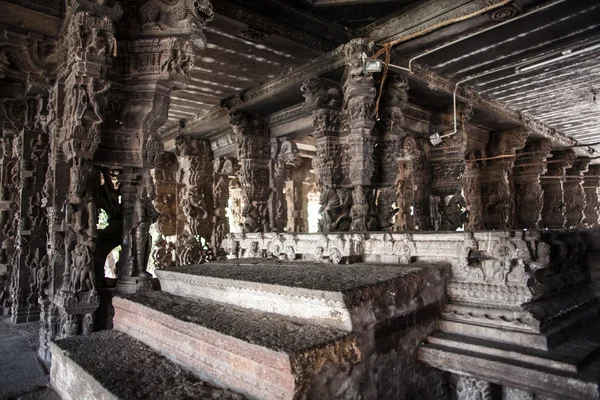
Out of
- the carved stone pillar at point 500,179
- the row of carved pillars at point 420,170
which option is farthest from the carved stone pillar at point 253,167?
the carved stone pillar at point 500,179

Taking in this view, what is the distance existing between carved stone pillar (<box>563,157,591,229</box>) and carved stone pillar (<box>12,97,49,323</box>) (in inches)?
625

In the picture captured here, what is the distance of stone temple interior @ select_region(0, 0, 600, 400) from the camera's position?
212 cm

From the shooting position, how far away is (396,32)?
19.1 ft

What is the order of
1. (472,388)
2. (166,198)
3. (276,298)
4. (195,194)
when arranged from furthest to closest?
1. (166,198)
2. (195,194)
3. (472,388)
4. (276,298)

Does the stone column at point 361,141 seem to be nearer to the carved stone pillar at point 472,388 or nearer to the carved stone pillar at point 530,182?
the carved stone pillar at point 472,388

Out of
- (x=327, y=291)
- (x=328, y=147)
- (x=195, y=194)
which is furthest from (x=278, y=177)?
(x=327, y=291)

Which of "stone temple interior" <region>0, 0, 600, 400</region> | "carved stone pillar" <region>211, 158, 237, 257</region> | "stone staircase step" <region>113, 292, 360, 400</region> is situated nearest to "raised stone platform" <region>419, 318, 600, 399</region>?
"stone temple interior" <region>0, 0, 600, 400</region>

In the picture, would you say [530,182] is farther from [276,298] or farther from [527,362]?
[276,298]

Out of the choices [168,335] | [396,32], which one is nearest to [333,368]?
[168,335]

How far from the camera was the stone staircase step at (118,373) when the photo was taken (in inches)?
71.3

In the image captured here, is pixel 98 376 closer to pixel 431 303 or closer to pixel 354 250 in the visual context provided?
pixel 431 303

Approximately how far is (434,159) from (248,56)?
4898mm

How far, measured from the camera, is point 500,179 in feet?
35.7

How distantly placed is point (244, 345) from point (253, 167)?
7262mm
